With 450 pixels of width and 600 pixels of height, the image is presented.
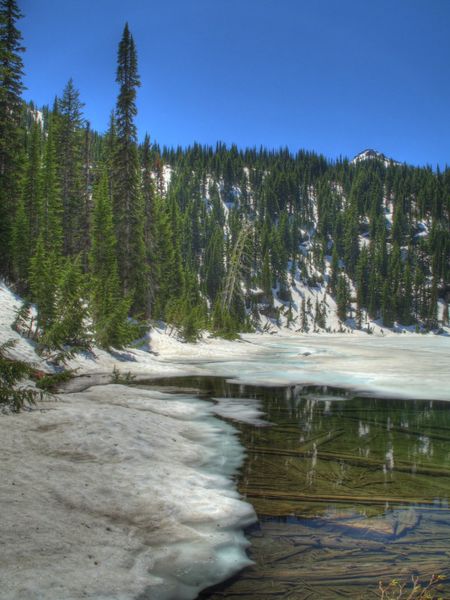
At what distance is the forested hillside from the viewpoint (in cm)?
2416

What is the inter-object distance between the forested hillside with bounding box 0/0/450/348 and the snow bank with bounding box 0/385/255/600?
317 inches

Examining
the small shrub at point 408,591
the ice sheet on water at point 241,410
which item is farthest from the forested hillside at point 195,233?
the small shrub at point 408,591

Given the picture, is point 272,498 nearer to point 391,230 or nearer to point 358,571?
point 358,571

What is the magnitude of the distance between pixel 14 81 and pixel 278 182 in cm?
12357

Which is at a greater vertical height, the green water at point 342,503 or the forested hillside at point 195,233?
the forested hillside at point 195,233

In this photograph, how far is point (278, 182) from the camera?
475 ft

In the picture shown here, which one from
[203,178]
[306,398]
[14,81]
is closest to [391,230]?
[203,178]

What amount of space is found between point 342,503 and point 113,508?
9.46 ft

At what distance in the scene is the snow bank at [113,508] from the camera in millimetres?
3457

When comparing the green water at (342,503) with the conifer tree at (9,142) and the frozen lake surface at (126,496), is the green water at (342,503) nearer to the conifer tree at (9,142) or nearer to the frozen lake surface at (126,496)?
the frozen lake surface at (126,496)

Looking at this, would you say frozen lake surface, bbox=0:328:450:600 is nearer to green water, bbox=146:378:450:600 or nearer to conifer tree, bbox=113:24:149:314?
green water, bbox=146:378:450:600

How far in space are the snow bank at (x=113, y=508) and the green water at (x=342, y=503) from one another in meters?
0.36

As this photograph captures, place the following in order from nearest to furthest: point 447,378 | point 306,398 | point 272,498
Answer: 1. point 272,498
2. point 306,398
3. point 447,378

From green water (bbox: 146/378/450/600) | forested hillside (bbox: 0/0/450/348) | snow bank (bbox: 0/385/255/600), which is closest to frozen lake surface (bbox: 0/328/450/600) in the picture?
snow bank (bbox: 0/385/255/600)
